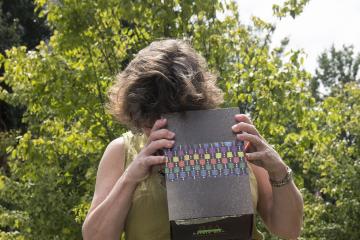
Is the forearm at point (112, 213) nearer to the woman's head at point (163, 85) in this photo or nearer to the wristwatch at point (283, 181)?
the woman's head at point (163, 85)

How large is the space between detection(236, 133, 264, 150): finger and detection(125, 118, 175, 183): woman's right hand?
20cm

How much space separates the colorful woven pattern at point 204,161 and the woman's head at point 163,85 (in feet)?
0.50

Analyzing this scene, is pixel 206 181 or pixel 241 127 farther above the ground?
pixel 241 127

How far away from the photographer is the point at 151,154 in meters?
1.79

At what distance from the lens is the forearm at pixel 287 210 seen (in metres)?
1.96

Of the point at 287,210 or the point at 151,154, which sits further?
the point at 287,210

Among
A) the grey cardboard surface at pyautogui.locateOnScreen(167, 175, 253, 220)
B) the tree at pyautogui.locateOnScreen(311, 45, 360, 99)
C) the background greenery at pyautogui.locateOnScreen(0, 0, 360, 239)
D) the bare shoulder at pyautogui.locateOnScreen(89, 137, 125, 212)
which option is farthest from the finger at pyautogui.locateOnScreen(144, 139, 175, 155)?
the tree at pyautogui.locateOnScreen(311, 45, 360, 99)

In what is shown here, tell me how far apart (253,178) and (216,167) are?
296 mm

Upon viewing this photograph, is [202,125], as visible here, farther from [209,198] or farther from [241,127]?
[209,198]

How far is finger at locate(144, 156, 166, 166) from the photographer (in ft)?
5.78

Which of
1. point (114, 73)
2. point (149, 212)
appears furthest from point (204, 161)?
point (114, 73)

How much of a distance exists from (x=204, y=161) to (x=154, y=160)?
15 cm

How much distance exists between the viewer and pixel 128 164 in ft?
6.46

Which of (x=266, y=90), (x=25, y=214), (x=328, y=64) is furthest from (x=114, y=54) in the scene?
(x=328, y=64)
